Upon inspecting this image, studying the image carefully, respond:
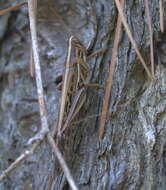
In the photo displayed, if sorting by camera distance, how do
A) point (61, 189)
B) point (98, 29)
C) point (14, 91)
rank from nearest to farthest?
point (61, 189) < point (98, 29) < point (14, 91)

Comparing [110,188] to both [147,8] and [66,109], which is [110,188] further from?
[147,8]

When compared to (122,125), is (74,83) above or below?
above

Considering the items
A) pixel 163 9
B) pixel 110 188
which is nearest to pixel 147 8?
pixel 163 9

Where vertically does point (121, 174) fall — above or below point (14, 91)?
below

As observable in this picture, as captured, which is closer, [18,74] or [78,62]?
[78,62]

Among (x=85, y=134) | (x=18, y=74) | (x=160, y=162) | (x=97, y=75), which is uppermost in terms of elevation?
(x=18, y=74)

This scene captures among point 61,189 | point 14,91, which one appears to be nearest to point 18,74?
point 14,91

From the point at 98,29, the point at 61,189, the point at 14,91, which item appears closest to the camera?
the point at 61,189
